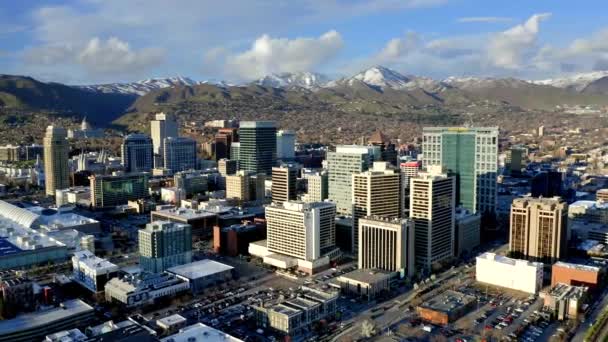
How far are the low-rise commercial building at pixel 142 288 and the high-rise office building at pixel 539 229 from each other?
20.6m

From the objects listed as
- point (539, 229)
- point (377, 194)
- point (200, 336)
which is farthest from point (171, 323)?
point (539, 229)

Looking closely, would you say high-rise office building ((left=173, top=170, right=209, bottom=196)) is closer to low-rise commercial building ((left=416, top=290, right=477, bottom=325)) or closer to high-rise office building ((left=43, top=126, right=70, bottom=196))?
high-rise office building ((left=43, top=126, right=70, bottom=196))

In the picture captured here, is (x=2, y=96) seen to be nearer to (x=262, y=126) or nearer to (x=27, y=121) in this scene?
(x=27, y=121)

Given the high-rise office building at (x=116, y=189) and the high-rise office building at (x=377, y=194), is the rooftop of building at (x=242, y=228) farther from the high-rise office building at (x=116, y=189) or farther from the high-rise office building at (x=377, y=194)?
the high-rise office building at (x=116, y=189)

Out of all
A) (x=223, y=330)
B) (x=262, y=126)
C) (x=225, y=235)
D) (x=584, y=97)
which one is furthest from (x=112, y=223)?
(x=584, y=97)

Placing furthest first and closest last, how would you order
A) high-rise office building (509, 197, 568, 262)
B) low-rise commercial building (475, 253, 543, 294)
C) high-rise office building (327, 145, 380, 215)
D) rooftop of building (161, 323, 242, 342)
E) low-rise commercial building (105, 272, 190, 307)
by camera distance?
high-rise office building (327, 145, 380, 215), high-rise office building (509, 197, 568, 262), low-rise commercial building (475, 253, 543, 294), low-rise commercial building (105, 272, 190, 307), rooftop of building (161, 323, 242, 342)

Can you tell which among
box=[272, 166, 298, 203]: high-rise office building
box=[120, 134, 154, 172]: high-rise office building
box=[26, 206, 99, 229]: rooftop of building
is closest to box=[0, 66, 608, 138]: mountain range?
box=[120, 134, 154, 172]: high-rise office building

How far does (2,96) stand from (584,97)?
168 metres

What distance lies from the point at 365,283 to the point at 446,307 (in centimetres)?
448

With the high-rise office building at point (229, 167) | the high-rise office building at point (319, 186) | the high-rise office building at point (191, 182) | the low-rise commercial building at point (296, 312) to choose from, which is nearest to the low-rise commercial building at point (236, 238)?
the high-rise office building at point (319, 186)

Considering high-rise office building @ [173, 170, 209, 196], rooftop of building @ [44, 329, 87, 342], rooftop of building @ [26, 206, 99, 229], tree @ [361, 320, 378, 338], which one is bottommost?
tree @ [361, 320, 378, 338]

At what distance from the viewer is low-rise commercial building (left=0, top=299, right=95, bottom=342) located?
22427 millimetres

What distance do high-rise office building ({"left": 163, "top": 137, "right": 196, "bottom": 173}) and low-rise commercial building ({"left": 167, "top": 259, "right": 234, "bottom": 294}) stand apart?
4222 cm

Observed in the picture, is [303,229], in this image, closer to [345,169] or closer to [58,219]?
[345,169]
